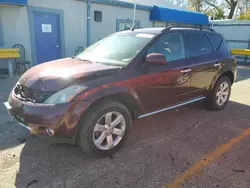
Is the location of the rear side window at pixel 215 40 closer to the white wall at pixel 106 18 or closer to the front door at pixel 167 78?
the front door at pixel 167 78

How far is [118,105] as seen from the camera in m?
2.99

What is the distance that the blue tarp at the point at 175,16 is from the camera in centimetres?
1175

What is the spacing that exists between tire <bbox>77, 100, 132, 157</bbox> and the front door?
45 centimetres

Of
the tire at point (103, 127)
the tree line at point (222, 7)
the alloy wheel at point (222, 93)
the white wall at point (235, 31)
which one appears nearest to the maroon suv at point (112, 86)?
the tire at point (103, 127)

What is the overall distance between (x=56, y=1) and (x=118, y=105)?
23.4 feet

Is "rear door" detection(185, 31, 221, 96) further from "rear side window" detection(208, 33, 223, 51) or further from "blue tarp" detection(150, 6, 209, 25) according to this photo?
"blue tarp" detection(150, 6, 209, 25)

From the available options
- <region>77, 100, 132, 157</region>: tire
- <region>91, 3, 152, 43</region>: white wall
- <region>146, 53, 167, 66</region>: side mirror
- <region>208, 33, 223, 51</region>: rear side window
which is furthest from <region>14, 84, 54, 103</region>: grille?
<region>91, 3, 152, 43</region>: white wall

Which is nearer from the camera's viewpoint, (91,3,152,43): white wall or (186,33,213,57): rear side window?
(186,33,213,57): rear side window

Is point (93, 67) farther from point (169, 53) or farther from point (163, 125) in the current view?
point (163, 125)

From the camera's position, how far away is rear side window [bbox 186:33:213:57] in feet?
13.4

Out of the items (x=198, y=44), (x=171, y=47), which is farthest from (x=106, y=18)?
(x=171, y=47)

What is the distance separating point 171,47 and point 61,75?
1.94 metres

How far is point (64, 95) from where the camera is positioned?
262cm

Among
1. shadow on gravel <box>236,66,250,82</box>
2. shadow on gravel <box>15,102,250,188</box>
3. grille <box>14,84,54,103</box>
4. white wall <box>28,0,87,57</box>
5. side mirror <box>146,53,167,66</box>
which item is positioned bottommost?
shadow on gravel <box>15,102,250,188</box>
